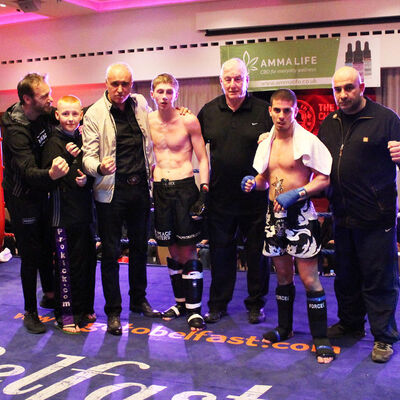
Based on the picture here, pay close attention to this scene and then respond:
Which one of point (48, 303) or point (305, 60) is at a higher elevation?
point (305, 60)

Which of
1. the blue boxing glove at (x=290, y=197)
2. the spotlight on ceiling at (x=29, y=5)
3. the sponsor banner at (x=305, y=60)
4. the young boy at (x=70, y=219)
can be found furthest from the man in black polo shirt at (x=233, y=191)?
the spotlight on ceiling at (x=29, y=5)

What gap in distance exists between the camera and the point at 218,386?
289 cm

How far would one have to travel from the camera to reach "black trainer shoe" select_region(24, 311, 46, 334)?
150 inches

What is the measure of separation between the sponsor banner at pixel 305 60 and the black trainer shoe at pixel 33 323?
5169mm

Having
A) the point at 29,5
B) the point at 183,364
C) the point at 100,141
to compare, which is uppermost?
the point at 29,5

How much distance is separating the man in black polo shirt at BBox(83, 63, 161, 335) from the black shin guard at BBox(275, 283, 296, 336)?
40.3 inches

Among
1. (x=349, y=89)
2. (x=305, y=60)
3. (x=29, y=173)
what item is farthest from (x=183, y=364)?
(x=305, y=60)

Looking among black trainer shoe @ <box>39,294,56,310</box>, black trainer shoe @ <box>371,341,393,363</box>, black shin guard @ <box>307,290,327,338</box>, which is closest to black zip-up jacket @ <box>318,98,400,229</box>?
black shin guard @ <box>307,290,327,338</box>

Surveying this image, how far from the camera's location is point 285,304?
3.49m

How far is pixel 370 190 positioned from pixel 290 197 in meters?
0.46

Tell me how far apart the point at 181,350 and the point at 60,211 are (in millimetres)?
1172

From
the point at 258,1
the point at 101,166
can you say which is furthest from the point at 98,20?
the point at 101,166

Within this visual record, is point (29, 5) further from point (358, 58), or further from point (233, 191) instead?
point (233, 191)

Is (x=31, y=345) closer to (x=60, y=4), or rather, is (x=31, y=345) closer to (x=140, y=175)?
(x=140, y=175)
